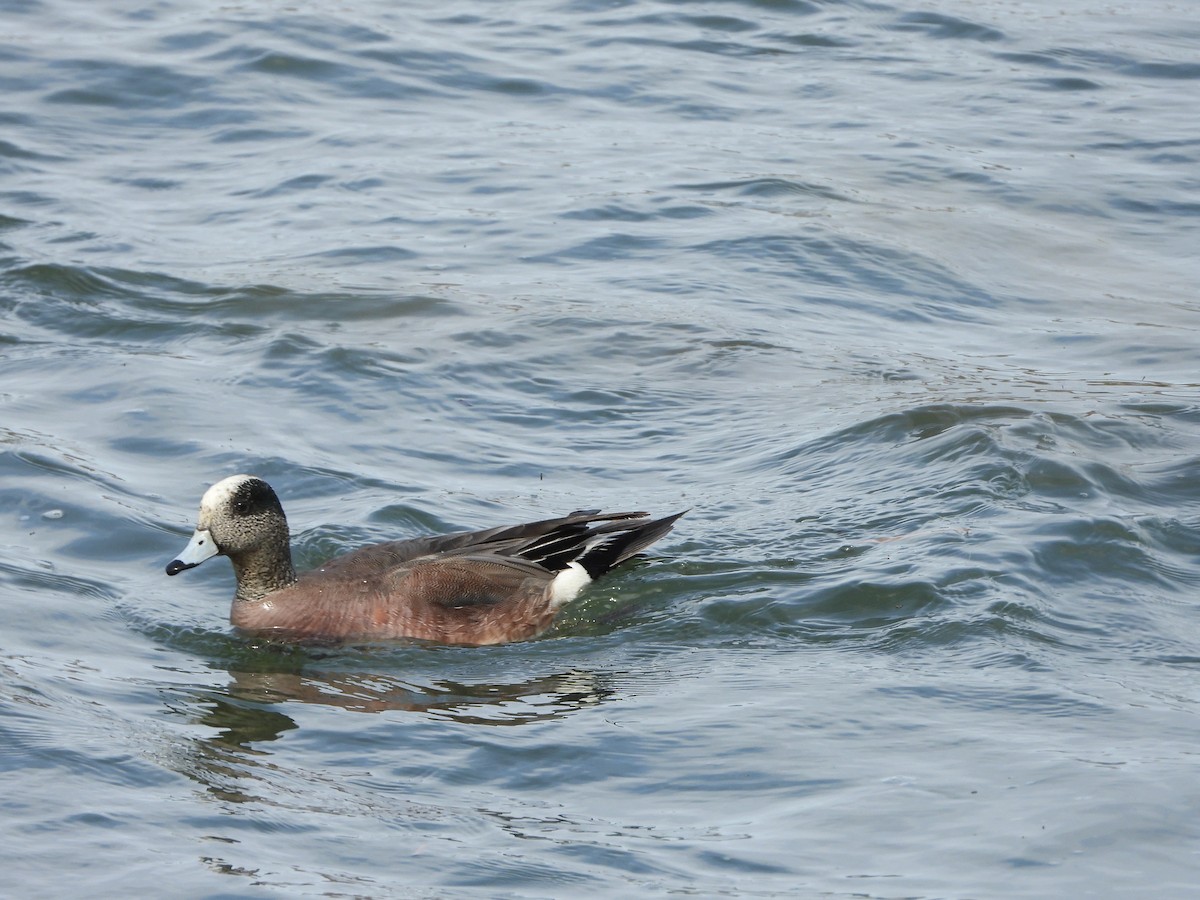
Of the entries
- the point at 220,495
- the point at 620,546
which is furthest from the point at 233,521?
the point at 620,546

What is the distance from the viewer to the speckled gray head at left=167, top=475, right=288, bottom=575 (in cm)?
753

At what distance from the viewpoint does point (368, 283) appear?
1238cm

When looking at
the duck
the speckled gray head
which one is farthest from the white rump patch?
the speckled gray head

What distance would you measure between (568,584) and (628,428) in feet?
7.65

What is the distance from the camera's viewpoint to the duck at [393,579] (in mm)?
7539

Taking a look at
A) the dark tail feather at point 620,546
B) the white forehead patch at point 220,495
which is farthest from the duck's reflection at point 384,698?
the dark tail feather at point 620,546

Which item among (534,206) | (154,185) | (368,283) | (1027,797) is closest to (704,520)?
(1027,797)

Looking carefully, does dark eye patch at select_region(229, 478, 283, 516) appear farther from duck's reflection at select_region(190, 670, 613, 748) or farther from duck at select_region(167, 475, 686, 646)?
duck's reflection at select_region(190, 670, 613, 748)

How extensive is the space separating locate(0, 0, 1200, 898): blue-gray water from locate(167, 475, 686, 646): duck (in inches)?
5.7

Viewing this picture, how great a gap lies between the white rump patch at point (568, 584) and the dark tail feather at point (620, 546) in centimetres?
4

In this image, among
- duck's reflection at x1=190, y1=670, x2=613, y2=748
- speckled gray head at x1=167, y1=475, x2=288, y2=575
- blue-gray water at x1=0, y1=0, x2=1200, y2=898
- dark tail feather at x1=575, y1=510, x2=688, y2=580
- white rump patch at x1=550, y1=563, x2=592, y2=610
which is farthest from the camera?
dark tail feather at x1=575, y1=510, x2=688, y2=580

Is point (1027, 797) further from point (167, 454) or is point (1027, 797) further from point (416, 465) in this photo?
point (167, 454)

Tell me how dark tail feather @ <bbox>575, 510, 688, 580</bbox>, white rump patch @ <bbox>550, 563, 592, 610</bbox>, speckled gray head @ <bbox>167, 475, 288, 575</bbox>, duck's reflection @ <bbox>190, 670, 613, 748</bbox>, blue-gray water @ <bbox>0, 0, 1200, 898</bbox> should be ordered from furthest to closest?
1. dark tail feather @ <bbox>575, 510, 688, 580</bbox>
2. white rump patch @ <bbox>550, 563, 592, 610</bbox>
3. speckled gray head @ <bbox>167, 475, 288, 575</bbox>
4. duck's reflection @ <bbox>190, 670, 613, 748</bbox>
5. blue-gray water @ <bbox>0, 0, 1200, 898</bbox>

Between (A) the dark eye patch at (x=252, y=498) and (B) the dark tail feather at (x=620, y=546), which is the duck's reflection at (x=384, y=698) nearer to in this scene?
(A) the dark eye patch at (x=252, y=498)
